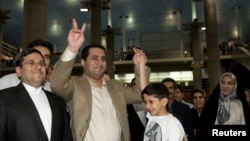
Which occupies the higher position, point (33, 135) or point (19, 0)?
point (19, 0)

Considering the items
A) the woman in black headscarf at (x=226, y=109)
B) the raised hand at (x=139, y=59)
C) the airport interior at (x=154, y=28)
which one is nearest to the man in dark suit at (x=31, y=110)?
the raised hand at (x=139, y=59)

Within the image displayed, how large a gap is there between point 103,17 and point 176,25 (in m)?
6.05

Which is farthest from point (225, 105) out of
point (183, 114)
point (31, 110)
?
point (31, 110)

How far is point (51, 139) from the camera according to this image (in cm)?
235

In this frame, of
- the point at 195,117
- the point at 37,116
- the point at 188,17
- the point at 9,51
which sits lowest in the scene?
the point at 195,117

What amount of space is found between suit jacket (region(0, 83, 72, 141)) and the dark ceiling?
17869 mm

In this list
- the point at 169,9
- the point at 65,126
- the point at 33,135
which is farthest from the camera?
the point at 169,9

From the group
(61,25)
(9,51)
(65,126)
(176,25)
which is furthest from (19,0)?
(65,126)

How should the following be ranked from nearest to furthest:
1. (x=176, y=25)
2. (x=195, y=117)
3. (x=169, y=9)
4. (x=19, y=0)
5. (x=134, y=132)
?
(x=134, y=132) < (x=195, y=117) < (x=19, y=0) < (x=169, y=9) < (x=176, y=25)

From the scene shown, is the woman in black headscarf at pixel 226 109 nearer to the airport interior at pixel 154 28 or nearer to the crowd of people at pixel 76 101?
the crowd of people at pixel 76 101

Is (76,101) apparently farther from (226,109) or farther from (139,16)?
(139,16)

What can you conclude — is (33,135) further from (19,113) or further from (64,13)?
(64,13)

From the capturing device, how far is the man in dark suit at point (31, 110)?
2.21m

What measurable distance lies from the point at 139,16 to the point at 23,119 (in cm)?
2089
